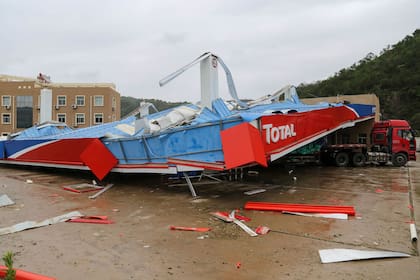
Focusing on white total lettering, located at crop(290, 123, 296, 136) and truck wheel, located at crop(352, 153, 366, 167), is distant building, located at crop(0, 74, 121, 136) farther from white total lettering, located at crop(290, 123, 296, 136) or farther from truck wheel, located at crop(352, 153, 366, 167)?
white total lettering, located at crop(290, 123, 296, 136)

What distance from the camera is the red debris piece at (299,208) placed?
6082mm

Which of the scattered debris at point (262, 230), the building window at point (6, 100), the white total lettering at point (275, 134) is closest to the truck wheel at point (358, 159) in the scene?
the white total lettering at point (275, 134)

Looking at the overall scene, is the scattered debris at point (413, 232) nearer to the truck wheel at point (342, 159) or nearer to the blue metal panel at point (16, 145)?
the truck wheel at point (342, 159)

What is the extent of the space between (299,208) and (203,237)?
246cm

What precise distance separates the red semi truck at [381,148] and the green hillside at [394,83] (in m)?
27.6

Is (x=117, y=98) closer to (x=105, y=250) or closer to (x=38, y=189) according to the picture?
(x=38, y=189)

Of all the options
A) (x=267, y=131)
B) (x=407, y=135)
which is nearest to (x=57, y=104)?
(x=407, y=135)

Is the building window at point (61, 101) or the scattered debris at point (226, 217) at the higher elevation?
the building window at point (61, 101)

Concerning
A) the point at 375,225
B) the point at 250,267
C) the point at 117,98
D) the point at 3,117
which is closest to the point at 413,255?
the point at 375,225

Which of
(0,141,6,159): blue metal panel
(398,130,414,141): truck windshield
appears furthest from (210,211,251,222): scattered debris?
(398,130,414,141): truck windshield

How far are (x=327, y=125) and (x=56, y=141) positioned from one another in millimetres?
9218

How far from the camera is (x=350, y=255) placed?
12.7 feet

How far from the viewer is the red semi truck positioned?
15562mm

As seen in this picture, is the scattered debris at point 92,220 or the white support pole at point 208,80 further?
the white support pole at point 208,80
